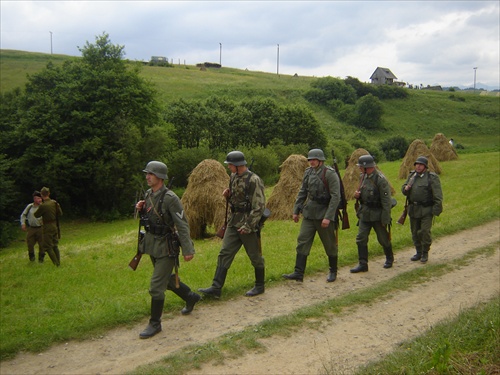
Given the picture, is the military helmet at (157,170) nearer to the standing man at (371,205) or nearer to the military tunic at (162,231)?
the military tunic at (162,231)

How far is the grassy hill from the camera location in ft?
208

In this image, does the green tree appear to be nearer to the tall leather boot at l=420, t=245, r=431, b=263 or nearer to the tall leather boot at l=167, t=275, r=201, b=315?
the tall leather boot at l=420, t=245, r=431, b=263

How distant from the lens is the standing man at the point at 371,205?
9.23 m

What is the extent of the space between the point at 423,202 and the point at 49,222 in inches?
345

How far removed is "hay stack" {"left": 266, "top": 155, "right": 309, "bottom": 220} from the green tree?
50.6ft

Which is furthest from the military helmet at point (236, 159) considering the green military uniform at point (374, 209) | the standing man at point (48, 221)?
the standing man at point (48, 221)

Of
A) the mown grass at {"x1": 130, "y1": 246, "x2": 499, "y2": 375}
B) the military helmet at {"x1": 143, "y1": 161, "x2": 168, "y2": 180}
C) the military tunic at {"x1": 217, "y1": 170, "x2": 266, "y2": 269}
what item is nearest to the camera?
the mown grass at {"x1": 130, "y1": 246, "x2": 499, "y2": 375}

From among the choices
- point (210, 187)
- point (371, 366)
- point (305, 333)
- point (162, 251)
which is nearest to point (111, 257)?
point (210, 187)

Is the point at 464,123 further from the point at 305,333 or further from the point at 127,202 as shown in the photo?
the point at 305,333

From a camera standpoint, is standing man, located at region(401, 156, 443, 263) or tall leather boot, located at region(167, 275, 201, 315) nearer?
tall leather boot, located at region(167, 275, 201, 315)

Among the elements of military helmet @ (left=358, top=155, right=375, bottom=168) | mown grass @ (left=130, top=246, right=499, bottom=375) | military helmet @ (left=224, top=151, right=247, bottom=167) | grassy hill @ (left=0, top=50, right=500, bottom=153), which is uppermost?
grassy hill @ (left=0, top=50, right=500, bottom=153)

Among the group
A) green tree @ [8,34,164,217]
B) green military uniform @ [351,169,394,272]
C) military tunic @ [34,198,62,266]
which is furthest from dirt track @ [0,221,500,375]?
green tree @ [8,34,164,217]

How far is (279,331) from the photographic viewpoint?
6.41m

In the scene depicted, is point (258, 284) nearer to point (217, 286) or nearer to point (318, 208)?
point (217, 286)
